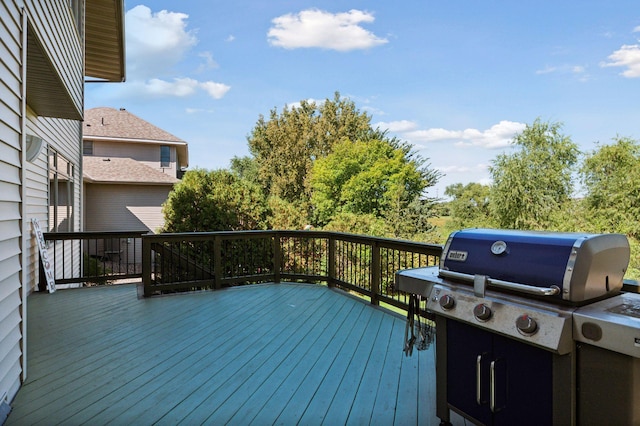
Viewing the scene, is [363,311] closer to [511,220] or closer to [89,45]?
[89,45]

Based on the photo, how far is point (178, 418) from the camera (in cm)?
237

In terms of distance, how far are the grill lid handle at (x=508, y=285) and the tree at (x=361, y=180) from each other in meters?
18.5

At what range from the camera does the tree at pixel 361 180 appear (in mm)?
21172

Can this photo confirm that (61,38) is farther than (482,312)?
Yes

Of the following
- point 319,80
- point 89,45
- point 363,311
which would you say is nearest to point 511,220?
point 319,80

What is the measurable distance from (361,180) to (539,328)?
777 inches

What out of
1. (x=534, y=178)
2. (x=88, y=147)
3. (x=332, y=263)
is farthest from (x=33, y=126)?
(x=534, y=178)

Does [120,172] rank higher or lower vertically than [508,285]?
higher

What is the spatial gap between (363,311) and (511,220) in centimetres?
1949

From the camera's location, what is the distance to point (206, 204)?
Result: 1051 cm

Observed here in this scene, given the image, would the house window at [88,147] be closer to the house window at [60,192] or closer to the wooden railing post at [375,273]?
the house window at [60,192]

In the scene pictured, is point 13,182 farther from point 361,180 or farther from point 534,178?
point 534,178

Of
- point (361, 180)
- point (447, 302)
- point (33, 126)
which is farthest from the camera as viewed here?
point (361, 180)

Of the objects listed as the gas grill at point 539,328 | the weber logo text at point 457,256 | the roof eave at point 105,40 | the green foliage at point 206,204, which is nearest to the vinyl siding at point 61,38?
the roof eave at point 105,40
